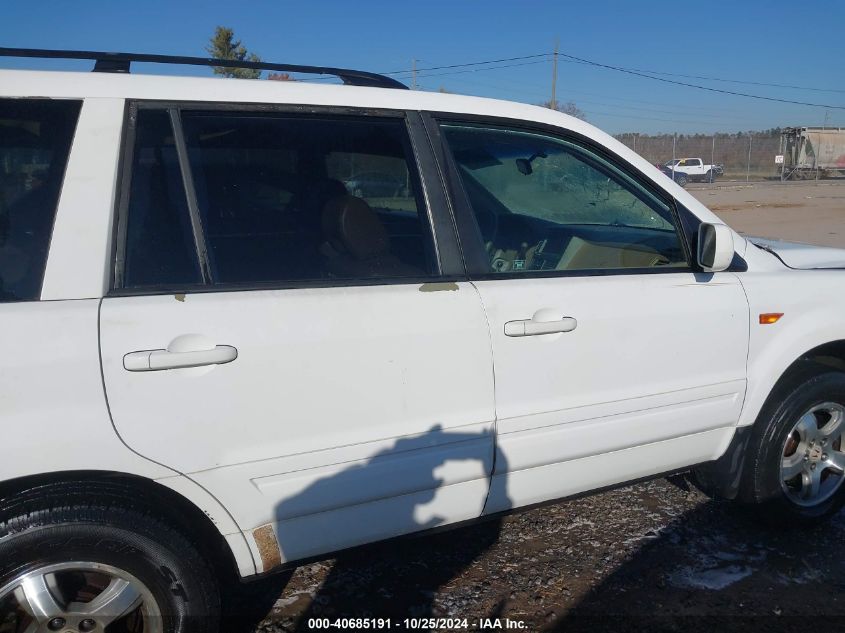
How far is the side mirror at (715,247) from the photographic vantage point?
2670 millimetres

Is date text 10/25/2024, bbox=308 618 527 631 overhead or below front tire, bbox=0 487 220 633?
below

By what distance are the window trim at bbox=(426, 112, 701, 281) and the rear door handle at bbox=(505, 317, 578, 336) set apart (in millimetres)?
179

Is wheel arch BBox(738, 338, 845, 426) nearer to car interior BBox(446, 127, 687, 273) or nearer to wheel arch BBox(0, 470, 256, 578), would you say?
car interior BBox(446, 127, 687, 273)

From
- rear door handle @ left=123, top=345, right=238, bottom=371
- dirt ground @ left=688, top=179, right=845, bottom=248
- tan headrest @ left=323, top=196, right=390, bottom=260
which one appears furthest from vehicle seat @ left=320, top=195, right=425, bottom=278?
dirt ground @ left=688, top=179, right=845, bottom=248

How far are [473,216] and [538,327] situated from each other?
0.46 m

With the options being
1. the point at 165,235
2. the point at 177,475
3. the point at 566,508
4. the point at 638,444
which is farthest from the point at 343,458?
the point at 566,508

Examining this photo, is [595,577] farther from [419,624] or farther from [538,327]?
[538,327]

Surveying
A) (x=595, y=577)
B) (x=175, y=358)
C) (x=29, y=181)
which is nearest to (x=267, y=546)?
(x=175, y=358)

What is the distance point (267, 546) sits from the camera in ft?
7.18

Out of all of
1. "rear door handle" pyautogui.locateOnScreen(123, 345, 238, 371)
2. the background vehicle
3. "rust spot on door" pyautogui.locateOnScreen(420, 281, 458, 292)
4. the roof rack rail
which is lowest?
"rear door handle" pyautogui.locateOnScreen(123, 345, 238, 371)

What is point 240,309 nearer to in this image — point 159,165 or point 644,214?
point 159,165

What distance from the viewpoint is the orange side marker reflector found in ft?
9.47

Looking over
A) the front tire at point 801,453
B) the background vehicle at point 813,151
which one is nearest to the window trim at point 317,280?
the front tire at point 801,453

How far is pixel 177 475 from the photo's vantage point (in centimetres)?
201
